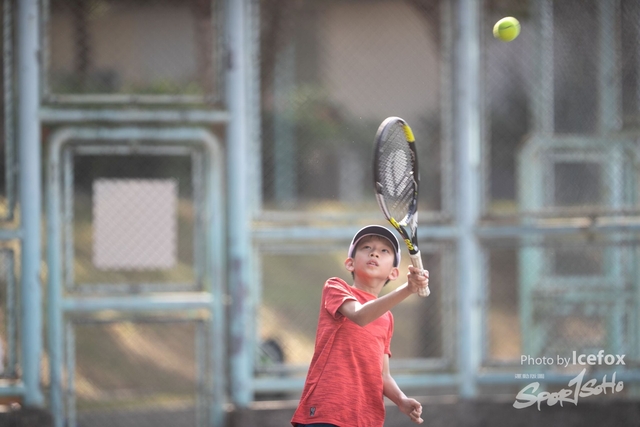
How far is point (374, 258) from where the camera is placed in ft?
11.9

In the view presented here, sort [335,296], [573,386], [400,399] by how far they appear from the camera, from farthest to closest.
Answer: [573,386] < [400,399] < [335,296]

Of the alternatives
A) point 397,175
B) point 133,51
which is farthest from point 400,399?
point 133,51

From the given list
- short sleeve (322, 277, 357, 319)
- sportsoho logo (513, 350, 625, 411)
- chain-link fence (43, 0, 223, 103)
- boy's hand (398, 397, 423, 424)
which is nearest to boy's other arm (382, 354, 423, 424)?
boy's hand (398, 397, 423, 424)

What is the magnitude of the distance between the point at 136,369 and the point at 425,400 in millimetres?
1986

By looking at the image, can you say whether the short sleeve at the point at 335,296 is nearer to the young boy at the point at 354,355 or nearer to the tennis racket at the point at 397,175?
the young boy at the point at 354,355

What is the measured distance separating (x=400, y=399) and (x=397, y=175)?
98 cm

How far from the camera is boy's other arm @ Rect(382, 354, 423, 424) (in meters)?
3.61

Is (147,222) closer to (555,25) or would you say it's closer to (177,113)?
(177,113)

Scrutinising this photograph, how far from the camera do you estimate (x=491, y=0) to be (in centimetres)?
635

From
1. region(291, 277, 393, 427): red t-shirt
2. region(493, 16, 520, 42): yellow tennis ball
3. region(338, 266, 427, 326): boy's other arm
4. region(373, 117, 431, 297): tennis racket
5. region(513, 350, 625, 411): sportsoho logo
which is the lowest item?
region(513, 350, 625, 411): sportsoho logo

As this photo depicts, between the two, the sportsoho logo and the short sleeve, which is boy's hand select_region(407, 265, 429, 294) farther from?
the sportsoho logo

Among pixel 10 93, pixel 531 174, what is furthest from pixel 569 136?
pixel 10 93

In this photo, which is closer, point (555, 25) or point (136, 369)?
point (136, 369)

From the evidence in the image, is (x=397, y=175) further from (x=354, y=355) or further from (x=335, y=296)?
(x=354, y=355)
